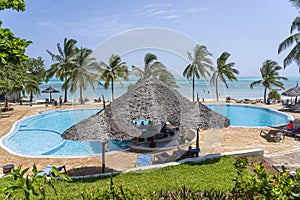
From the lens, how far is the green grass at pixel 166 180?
5938mm

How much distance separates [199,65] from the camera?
2645 centimetres

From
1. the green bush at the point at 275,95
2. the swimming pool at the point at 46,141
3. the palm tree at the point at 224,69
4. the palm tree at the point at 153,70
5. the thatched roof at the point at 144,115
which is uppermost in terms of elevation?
the palm tree at the point at 224,69

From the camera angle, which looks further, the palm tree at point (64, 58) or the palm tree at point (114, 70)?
the palm tree at point (64, 58)

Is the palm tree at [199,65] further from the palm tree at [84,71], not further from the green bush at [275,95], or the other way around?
the palm tree at [84,71]

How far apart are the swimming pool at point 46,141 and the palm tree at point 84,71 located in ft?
25.2

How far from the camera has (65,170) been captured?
760cm

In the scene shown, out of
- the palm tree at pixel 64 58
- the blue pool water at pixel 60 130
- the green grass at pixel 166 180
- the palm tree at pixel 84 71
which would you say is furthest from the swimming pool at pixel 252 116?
the palm tree at pixel 64 58

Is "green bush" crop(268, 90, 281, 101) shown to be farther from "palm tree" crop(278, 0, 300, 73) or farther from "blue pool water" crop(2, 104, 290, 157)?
"palm tree" crop(278, 0, 300, 73)

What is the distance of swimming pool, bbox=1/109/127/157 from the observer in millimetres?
11078

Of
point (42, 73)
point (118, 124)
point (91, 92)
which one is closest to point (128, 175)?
point (118, 124)

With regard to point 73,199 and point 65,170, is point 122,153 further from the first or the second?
point 73,199

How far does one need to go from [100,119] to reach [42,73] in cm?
2828

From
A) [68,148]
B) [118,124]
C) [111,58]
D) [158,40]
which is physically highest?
[111,58]

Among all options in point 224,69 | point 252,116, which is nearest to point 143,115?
point 252,116
